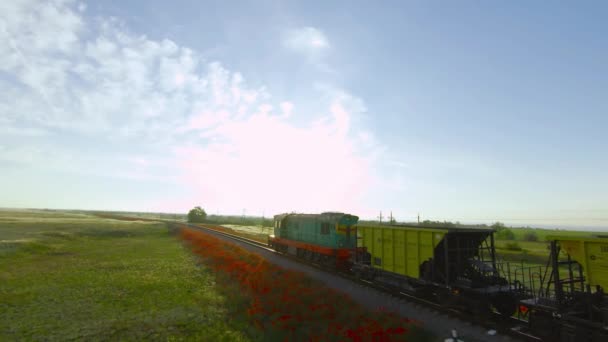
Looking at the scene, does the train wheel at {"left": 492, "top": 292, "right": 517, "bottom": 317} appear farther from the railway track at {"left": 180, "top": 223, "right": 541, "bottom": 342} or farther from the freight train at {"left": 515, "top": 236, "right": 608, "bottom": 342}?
the freight train at {"left": 515, "top": 236, "right": 608, "bottom": 342}

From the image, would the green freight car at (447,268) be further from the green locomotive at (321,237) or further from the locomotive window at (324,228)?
the locomotive window at (324,228)

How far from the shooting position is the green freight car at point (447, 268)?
1345 cm

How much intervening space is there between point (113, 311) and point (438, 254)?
49.4 ft

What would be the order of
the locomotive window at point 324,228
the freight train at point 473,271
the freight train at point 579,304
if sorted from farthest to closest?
1. the locomotive window at point 324,228
2. the freight train at point 473,271
3. the freight train at point 579,304

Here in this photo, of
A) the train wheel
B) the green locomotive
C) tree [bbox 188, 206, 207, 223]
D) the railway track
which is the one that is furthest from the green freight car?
tree [bbox 188, 206, 207, 223]

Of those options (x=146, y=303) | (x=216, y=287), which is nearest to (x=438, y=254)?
(x=216, y=287)

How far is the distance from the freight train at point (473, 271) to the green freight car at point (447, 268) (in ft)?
0.12

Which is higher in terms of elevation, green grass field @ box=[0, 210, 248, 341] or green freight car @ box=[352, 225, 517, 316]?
green freight car @ box=[352, 225, 517, 316]

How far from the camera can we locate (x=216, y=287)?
62.8 feet

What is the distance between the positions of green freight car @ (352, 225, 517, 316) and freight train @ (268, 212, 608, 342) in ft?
0.12

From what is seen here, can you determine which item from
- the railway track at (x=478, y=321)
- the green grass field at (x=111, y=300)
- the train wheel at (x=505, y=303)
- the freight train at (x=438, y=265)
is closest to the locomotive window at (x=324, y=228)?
the freight train at (x=438, y=265)

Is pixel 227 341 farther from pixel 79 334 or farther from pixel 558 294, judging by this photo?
pixel 558 294

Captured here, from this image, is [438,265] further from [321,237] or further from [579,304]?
[321,237]

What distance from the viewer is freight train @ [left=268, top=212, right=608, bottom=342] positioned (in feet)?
32.1
